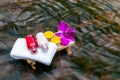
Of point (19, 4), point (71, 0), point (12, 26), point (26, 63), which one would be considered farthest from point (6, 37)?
point (71, 0)

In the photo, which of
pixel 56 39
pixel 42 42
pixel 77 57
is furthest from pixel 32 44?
pixel 77 57

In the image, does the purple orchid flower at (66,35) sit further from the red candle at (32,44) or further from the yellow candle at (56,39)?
the red candle at (32,44)

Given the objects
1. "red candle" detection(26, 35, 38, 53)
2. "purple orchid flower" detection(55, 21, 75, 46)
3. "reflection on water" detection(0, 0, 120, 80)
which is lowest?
"reflection on water" detection(0, 0, 120, 80)

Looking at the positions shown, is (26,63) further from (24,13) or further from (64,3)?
(64,3)

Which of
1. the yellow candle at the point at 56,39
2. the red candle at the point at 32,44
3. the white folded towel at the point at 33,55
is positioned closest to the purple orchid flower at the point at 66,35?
the yellow candle at the point at 56,39

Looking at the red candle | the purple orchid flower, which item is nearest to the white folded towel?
the red candle

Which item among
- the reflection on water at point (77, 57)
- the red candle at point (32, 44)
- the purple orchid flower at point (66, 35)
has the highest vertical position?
the purple orchid flower at point (66, 35)

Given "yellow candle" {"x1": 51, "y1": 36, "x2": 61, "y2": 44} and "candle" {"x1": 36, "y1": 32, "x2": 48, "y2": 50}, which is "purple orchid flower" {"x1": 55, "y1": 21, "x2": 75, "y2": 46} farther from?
"candle" {"x1": 36, "y1": 32, "x2": 48, "y2": 50}

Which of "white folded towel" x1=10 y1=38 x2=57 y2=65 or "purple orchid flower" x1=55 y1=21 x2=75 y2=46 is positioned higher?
"purple orchid flower" x1=55 y1=21 x2=75 y2=46
